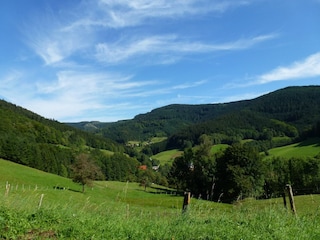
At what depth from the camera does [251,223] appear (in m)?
8.38

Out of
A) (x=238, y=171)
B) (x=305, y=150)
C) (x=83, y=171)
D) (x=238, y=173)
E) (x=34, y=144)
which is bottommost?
(x=238, y=173)

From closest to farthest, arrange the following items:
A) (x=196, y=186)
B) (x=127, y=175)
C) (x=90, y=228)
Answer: (x=90, y=228), (x=196, y=186), (x=127, y=175)

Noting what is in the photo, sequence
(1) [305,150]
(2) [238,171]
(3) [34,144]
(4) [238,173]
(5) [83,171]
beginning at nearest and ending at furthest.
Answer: (5) [83,171] < (4) [238,173] < (2) [238,171] < (3) [34,144] < (1) [305,150]

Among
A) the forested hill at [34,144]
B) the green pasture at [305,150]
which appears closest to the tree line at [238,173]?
the green pasture at [305,150]

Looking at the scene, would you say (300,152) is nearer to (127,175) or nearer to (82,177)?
(127,175)

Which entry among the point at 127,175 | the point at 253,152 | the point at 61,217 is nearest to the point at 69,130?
the point at 127,175

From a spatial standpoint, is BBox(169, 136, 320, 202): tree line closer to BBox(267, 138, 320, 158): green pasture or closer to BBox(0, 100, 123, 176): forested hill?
BBox(267, 138, 320, 158): green pasture

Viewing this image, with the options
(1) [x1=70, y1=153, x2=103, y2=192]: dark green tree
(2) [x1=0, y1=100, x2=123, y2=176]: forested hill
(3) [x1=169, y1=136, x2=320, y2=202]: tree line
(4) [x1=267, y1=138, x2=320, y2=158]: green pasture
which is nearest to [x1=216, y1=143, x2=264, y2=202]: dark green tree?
(3) [x1=169, y1=136, x2=320, y2=202]: tree line

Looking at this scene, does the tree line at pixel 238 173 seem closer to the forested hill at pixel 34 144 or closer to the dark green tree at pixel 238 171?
the dark green tree at pixel 238 171

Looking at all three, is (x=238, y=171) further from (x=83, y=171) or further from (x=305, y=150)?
(x=305, y=150)

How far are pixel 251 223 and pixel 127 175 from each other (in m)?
125

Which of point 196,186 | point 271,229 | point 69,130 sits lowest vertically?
point 196,186

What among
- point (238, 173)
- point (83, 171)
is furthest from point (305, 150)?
point (83, 171)

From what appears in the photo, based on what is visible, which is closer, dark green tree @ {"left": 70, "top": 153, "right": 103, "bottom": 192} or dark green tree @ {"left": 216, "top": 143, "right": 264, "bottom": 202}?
dark green tree @ {"left": 216, "top": 143, "right": 264, "bottom": 202}
